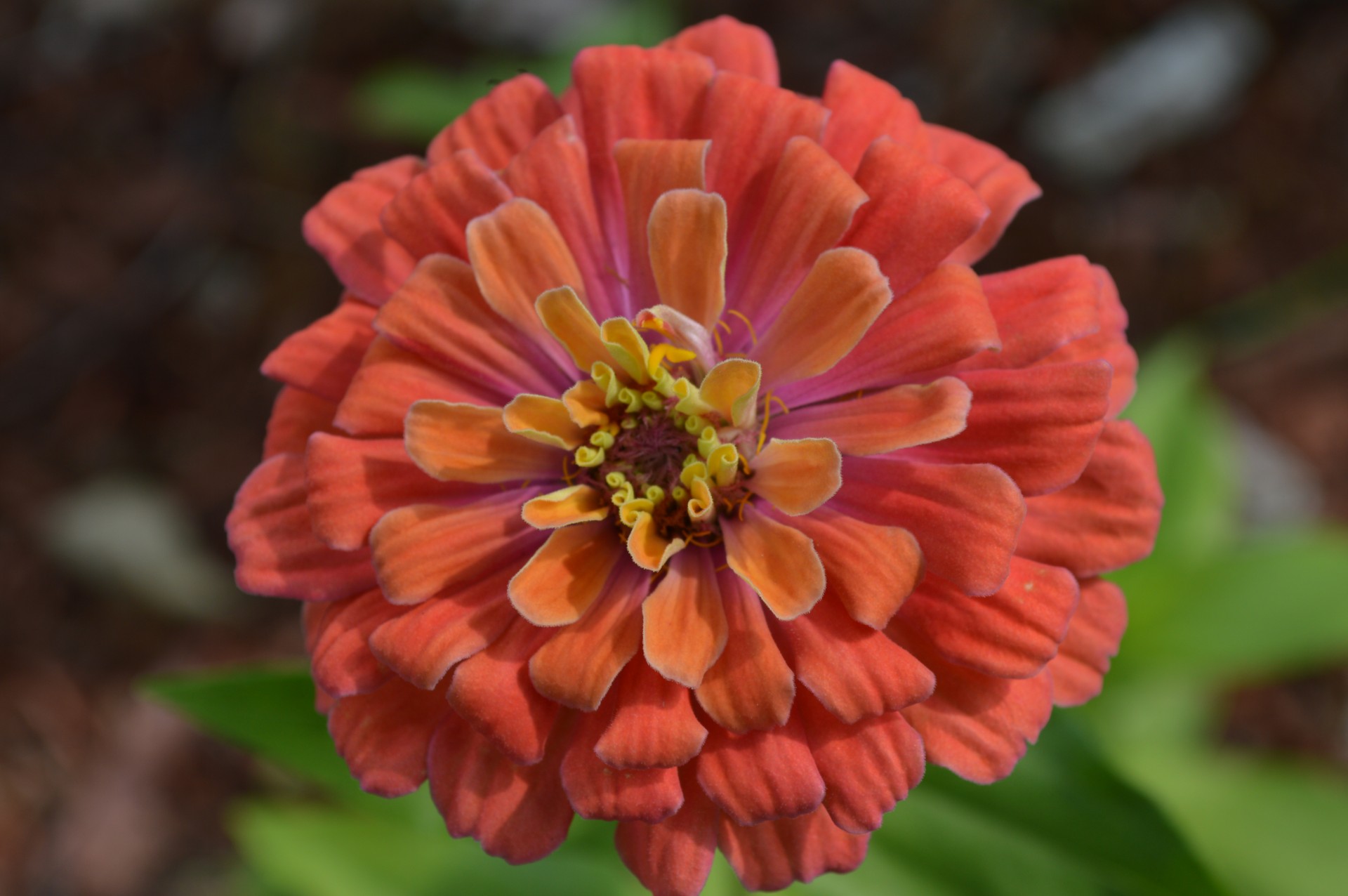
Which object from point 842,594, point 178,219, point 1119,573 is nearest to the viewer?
point 842,594

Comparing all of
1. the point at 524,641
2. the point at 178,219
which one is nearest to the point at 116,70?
the point at 178,219

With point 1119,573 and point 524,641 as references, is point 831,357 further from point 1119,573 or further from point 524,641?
point 1119,573

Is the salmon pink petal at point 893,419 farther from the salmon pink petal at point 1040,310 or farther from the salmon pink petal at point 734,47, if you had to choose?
the salmon pink petal at point 734,47

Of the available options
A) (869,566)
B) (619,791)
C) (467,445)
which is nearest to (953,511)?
(869,566)

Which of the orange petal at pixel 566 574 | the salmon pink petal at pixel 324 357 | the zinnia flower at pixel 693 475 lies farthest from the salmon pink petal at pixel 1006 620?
the salmon pink petal at pixel 324 357

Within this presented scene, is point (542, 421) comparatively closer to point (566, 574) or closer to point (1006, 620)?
point (566, 574)

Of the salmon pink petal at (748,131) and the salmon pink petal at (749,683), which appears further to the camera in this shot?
the salmon pink petal at (748,131)
